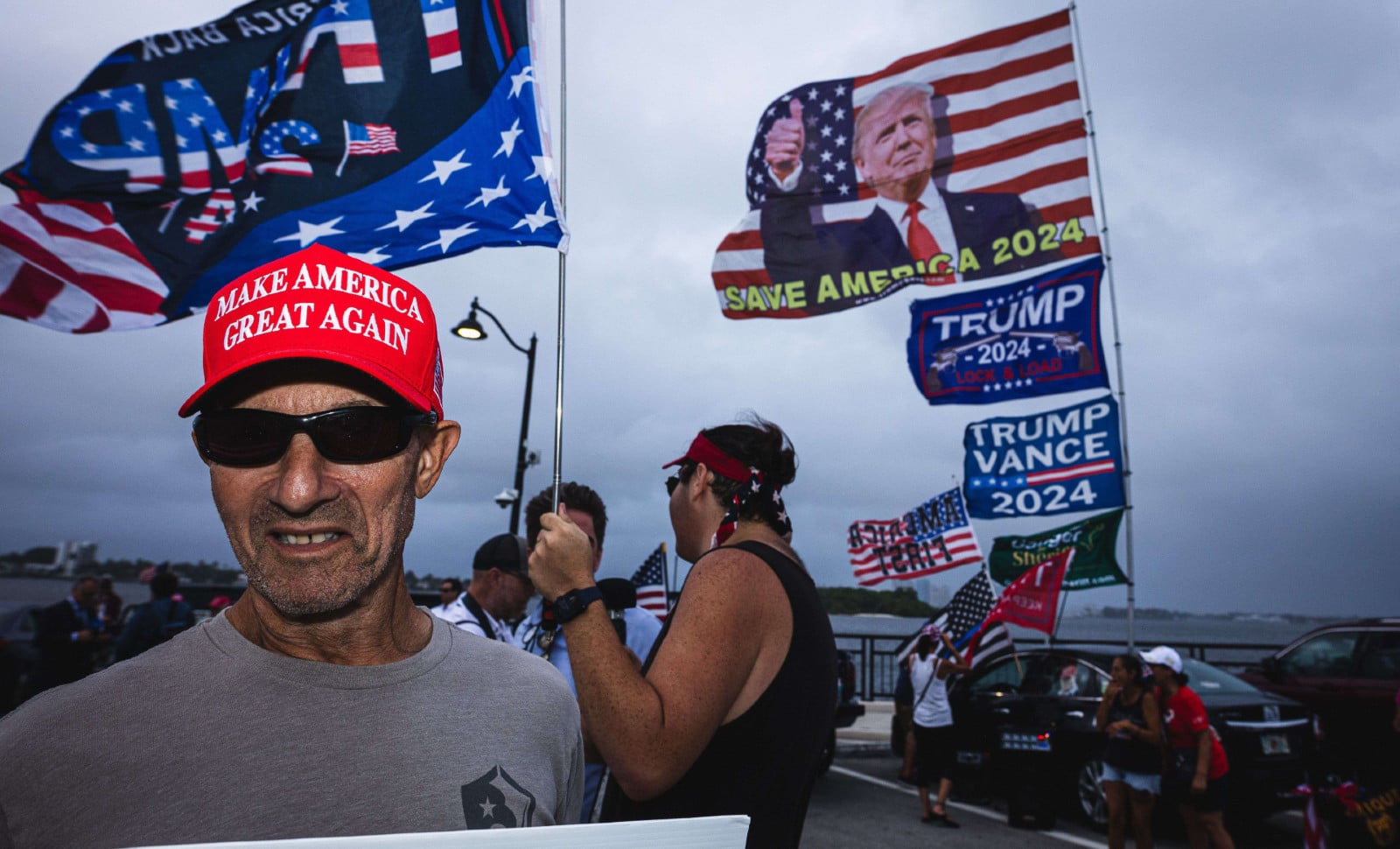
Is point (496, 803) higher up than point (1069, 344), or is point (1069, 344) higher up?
Result: point (1069, 344)

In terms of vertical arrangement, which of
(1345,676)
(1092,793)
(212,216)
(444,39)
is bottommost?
(1092,793)

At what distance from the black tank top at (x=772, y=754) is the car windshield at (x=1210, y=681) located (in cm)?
722

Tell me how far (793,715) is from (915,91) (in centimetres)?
1011

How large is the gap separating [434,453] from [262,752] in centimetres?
63

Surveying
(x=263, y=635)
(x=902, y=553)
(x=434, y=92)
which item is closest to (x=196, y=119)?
(x=434, y=92)

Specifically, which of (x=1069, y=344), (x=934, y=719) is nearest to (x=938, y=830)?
(x=934, y=719)

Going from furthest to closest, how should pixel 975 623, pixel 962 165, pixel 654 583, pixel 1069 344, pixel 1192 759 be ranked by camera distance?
pixel 962 165 → pixel 975 623 → pixel 1069 344 → pixel 654 583 → pixel 1192 759

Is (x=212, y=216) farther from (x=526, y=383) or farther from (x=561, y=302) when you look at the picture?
(x=526, y=383)

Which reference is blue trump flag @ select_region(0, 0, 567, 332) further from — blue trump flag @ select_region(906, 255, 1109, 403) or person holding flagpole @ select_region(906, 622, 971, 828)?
person holding flagpole @ select_region(906, 622, 971, 828)

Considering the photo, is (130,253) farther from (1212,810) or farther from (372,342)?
(1212,810)

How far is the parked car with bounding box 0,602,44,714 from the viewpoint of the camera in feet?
33.9

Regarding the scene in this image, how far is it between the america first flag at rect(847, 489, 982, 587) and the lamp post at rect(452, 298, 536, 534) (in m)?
6.67

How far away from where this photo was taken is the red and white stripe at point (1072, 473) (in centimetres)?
875

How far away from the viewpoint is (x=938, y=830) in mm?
8078
